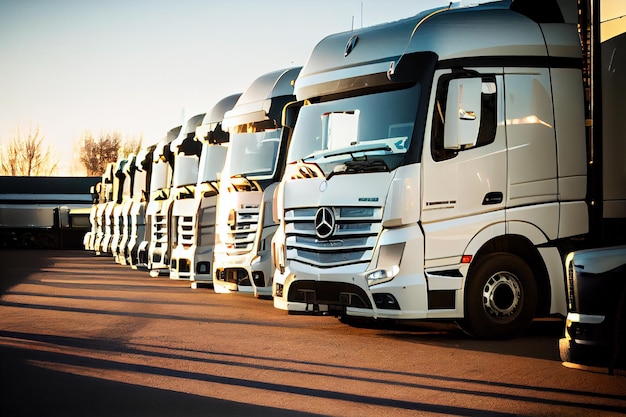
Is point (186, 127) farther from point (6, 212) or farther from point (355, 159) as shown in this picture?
point (6, 212)

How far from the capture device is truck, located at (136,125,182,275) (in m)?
24.7

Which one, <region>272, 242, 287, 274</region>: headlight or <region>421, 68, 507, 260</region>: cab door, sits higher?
<region>421, 68, 507, 260</region>: cab door

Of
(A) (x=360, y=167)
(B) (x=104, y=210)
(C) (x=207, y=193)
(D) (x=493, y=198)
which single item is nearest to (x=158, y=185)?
(C) (x=207, y=193)

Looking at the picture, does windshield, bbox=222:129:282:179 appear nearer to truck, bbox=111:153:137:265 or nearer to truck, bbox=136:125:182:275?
truck, bbox=136:125:182:275

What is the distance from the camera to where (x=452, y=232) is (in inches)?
473

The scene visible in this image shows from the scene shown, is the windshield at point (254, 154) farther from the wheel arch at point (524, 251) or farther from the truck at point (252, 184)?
the wheel arch at point (524, 251)

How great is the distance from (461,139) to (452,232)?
0.99m

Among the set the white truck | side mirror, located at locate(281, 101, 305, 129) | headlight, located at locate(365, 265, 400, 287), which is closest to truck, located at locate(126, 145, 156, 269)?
the white truck

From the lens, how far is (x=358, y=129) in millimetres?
12664

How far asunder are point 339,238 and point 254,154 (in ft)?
18.0

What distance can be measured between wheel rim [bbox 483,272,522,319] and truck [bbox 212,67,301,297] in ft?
16.8

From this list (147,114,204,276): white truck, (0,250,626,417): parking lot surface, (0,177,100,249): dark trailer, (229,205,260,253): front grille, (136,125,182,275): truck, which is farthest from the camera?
(0,177,100,249): dark trailer

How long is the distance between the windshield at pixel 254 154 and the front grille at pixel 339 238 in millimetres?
4154

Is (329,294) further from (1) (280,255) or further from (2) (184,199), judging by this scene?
(2) (184,199)
